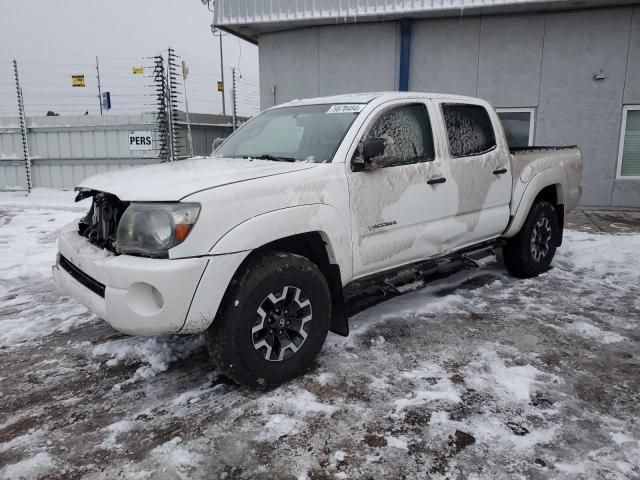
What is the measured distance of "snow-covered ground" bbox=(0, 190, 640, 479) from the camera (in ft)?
8.07

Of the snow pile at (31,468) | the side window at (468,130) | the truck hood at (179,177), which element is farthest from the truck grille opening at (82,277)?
the side window at (468,130)

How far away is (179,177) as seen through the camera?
3041mm

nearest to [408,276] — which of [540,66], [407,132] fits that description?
[407,132]

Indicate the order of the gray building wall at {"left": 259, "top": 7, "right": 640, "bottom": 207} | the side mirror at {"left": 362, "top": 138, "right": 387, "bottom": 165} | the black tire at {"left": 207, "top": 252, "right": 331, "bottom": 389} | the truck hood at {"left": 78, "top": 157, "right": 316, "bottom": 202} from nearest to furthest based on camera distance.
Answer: the truck hood at {"left": 78, "top": 157, "right": 316, "bottom": 202} < the black tire at {"left": 207, "top": 252, "right": 331, "bottom": 389} < the side mirror at {"left": 362, "top": 138, "right": 387, "bottom": 165} < the gray building wall at {"left": 259, "top": 7, "right": 640, "bottom": 207}

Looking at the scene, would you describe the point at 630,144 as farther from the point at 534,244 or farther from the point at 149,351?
the point at 149,351

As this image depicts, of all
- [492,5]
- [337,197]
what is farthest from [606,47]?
[337,197]

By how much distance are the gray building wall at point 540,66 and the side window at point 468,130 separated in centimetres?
616

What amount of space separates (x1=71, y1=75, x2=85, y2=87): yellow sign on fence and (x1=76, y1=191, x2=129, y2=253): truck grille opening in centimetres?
1140

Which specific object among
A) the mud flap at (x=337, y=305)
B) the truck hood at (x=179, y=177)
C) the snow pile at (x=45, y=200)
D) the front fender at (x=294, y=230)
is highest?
the truck hood at (x=179, y=177)

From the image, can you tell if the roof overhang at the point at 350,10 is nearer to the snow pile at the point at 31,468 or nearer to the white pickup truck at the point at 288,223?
the white pickup truck at the point at 288,223

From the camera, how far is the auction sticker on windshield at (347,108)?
12.5 feet

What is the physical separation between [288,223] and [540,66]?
9057 mm

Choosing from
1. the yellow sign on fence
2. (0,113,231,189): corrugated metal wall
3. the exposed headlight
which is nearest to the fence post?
(0,113,231,189): corrugated metal wall

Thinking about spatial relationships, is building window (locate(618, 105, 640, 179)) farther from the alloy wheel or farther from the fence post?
the fence post
